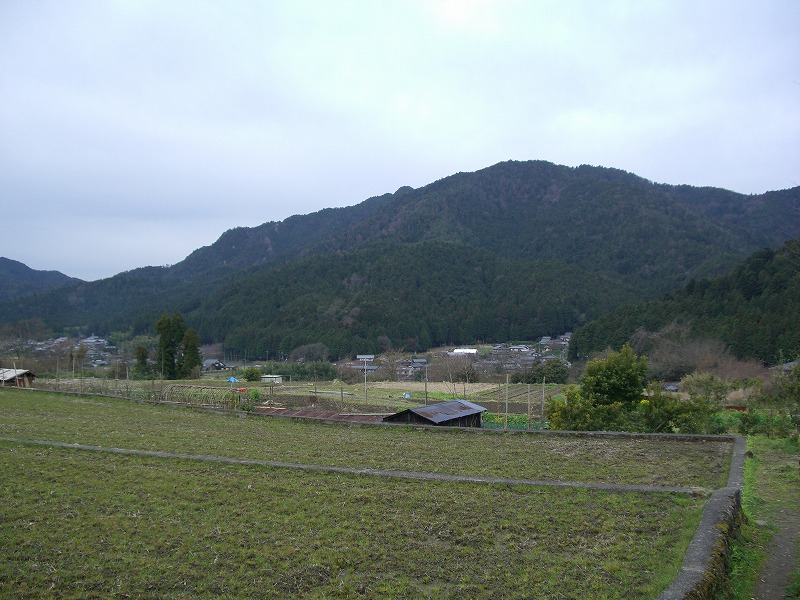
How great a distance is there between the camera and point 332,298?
88.3 m

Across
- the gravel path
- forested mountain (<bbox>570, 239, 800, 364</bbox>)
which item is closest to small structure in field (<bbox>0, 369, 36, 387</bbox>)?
the gravel path

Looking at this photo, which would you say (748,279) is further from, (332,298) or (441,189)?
(441,189)

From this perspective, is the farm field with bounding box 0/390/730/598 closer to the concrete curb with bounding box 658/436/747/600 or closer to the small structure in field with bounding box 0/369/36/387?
the concrete curb with bounding box 658/436/747/600

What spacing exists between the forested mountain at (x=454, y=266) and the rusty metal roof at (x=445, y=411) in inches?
2168

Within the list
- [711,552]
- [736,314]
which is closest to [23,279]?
[736,314]

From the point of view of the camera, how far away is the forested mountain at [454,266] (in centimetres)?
8369

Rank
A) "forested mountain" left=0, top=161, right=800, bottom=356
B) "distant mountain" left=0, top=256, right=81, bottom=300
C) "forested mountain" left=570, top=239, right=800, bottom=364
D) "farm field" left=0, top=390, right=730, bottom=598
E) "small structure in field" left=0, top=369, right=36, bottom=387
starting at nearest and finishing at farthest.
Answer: "farm field" left=0, top=390, right=730, bottom=598, "small structure in field" left=0, top=369, right=36, bottom=387, "forested mountain" left=570, top=239, right=800, bottom=364, "forested mountain" left=0, top=161, right=800, bottom=356, "distant mountain" left=0, top=256, right=81, bottom=300

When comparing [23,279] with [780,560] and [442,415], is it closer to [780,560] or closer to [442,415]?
[442,415]

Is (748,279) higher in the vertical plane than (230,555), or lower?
higher

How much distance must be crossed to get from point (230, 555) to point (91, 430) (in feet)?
31.5

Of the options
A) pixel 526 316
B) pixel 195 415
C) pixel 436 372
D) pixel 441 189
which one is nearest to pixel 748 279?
pixel 436 372

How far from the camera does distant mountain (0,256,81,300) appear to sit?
144m

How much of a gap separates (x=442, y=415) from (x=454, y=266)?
81621 millimetres

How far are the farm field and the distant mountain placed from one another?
153711mm
